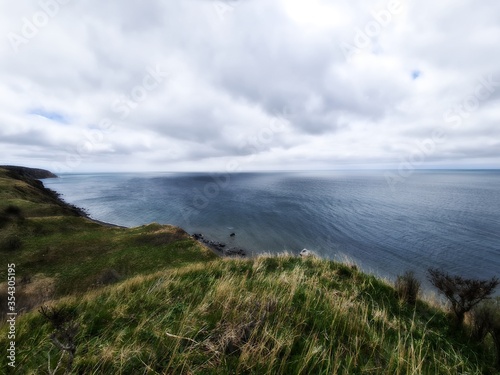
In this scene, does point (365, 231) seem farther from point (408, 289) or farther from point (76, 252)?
point (76, 252)

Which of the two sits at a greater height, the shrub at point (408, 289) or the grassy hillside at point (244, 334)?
the grassy hillside at point (244, 334)

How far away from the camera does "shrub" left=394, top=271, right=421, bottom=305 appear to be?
833cm

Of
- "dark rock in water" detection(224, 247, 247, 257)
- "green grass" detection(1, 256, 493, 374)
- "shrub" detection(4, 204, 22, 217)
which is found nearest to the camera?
"green grass" detection(1, 256, 493, 374)

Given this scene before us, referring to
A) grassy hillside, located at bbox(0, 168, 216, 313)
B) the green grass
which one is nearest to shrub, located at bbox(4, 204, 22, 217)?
grassy hillside, located at bbox(0, 168, 216, 313)

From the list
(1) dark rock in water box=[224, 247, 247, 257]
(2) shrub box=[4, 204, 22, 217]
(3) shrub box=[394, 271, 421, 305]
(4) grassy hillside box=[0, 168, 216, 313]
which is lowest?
(1) dark rock in water box=[224, 247, 247, 257]

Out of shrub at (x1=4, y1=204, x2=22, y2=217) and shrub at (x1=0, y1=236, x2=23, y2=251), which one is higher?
shrub at (x1=4, y1=204, x2=22, y2=217)

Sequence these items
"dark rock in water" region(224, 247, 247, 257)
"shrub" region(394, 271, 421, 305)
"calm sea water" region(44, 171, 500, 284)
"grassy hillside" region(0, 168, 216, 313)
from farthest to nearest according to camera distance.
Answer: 1. "dark rock in water" region(224, 247, 247, 257)
2. "calm sea water" region(44, 171, 500, 284)
3. "grassy hillside" region(0, 168, 216, 313)
4. "shrub" region(394, 271, 421, 305)

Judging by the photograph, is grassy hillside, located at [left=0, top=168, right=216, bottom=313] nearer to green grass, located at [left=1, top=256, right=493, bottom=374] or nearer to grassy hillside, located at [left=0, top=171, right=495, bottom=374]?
grassy hillside, located at [left=0, top=171, right=495, bottom=374]

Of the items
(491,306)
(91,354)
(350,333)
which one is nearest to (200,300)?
(91,354)

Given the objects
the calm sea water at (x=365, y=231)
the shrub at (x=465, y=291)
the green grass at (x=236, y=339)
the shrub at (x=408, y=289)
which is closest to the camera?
the green grass at (x=236, y=339)

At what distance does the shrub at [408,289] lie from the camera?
8.33 metres

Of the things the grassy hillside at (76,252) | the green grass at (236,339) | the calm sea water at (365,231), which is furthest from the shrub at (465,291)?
the calm sea water at (365,231)

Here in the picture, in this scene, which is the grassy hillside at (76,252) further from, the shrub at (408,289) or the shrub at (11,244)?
the shrub at (408,289)

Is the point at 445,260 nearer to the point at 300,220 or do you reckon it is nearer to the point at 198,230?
the point at 300,220
